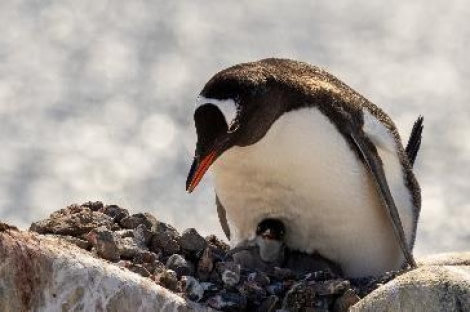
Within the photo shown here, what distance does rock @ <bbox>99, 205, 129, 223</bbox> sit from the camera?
6203 millimetres

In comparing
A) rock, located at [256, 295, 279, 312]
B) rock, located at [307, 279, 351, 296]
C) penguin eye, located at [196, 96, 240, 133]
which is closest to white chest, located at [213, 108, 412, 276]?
penguin eye, located at [196, 96, 240, 133]

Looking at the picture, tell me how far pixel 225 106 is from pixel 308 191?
36.8 inches

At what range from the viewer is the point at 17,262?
15.3ft

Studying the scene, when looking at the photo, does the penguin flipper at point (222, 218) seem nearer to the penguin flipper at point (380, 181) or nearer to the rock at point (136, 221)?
the penguin flipper at point (380, 181)

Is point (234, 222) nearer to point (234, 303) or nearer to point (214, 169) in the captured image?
point (214, 169)

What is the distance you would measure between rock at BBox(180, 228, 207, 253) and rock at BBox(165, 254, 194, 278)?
19cm

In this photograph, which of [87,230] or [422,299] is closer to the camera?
[422,299]

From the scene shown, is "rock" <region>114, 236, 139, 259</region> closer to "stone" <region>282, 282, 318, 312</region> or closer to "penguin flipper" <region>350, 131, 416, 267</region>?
"stone" <region>282, 282, 318, 312</region>

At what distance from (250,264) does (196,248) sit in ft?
3.61

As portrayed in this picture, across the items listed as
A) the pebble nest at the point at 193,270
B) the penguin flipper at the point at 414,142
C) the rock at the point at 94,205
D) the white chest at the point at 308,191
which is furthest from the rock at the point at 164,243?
the penguin flipper at the point at 414,142

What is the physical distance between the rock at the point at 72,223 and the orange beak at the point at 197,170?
540 mm

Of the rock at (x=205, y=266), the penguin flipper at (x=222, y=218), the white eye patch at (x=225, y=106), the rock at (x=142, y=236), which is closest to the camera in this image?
the rock at (x=205, y=266)

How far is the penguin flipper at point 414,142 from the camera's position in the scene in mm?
8992

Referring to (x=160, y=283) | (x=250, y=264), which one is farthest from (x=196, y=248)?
(x=250, y=264)
